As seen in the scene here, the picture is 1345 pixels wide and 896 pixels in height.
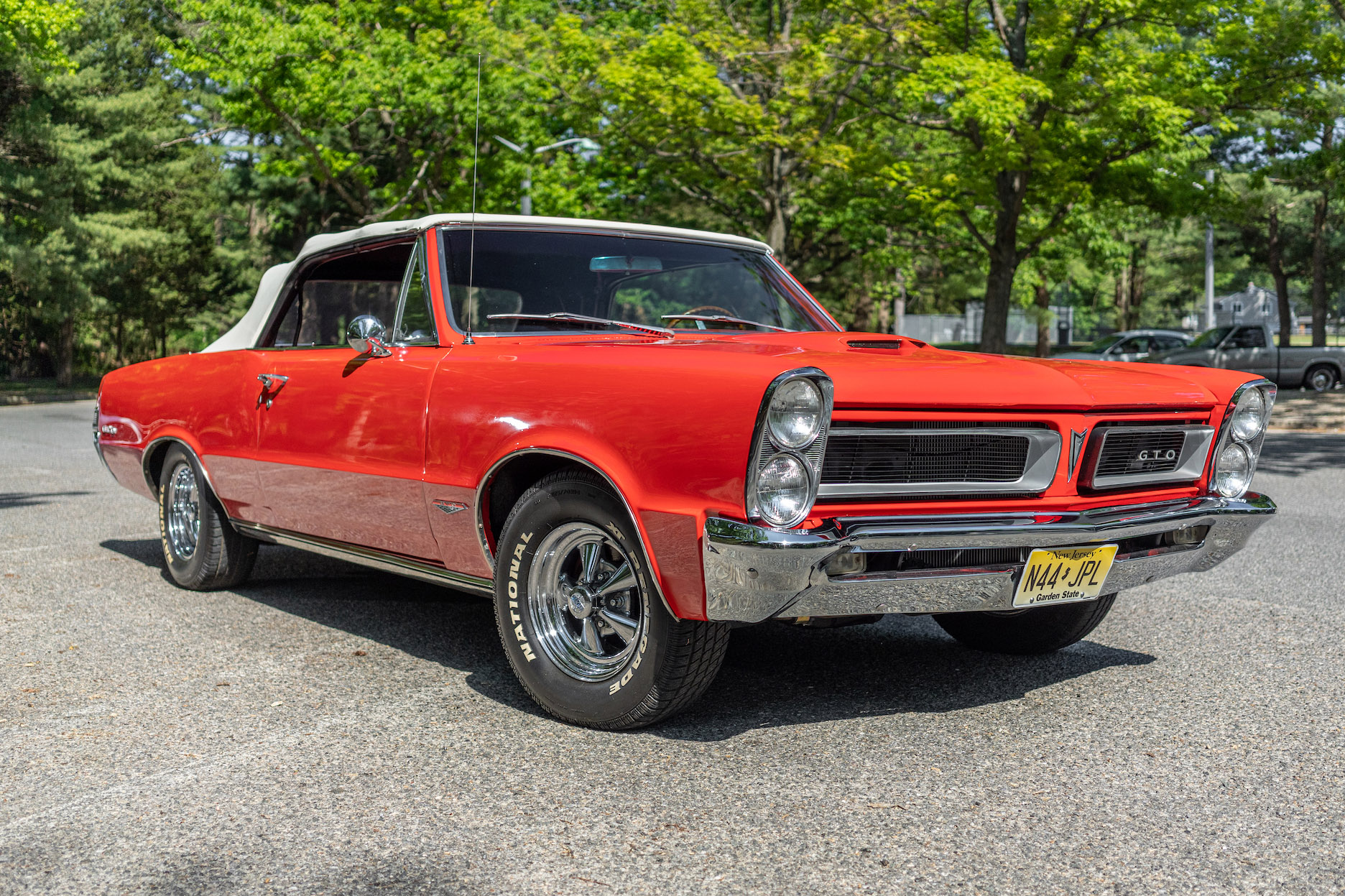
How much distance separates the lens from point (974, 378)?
3605mm

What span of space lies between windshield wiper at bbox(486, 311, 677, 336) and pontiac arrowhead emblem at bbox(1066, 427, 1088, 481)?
4.83ft

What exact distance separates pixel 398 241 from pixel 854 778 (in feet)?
9.21

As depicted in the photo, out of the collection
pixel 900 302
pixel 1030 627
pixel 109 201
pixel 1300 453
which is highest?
pixel 109 201

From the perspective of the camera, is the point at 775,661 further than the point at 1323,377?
No

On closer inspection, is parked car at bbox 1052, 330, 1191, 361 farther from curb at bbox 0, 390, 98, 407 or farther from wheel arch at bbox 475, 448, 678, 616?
wheel arch at bbox 475, 448, 678, 616

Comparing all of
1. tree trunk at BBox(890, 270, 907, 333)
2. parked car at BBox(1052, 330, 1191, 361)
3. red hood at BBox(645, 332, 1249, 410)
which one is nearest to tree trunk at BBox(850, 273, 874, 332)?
tree trunk at BBox(890, 270, 907, 333)

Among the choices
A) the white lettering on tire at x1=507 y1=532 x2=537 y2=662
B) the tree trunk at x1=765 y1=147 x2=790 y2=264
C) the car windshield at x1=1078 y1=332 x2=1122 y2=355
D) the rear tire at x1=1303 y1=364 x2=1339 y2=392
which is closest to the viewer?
the white lettering on tire at x1=507 y1=532 x2=537 y2=662

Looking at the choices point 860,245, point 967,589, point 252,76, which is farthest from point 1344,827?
point 860,245

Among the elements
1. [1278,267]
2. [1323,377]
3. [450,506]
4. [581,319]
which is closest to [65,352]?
[1323,377]

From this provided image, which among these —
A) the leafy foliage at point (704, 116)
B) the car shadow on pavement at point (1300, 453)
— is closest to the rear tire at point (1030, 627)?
the car shadow on pavement at point (1300, 453)

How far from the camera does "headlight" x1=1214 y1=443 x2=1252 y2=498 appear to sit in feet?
14.1

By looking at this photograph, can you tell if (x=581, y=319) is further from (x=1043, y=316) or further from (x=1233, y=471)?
(x=1043, y=316)

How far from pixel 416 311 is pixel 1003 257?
18.1 m

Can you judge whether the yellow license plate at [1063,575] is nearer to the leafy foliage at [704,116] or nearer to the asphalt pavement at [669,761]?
the asphalt pavement at [669,761]
